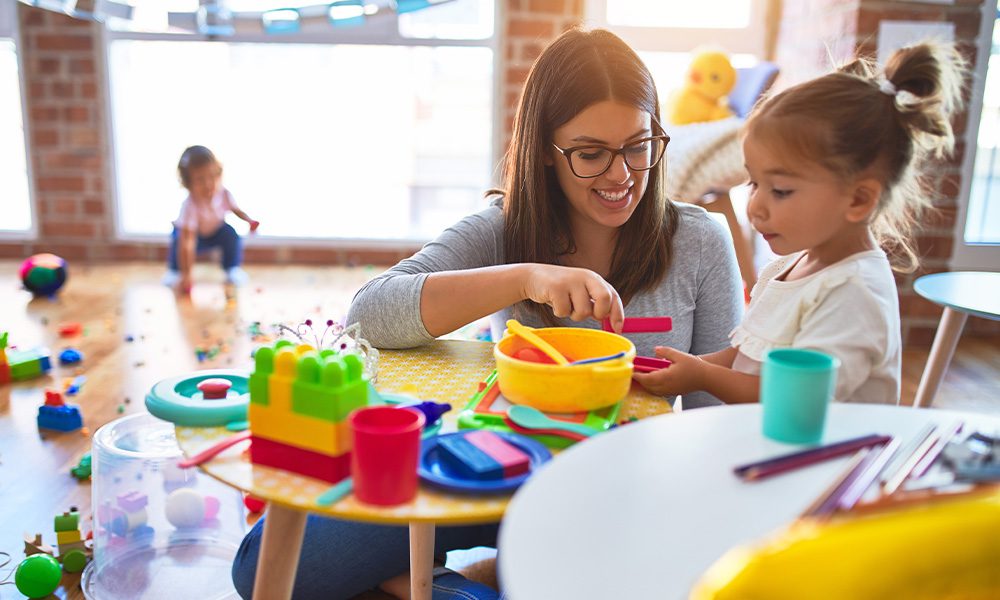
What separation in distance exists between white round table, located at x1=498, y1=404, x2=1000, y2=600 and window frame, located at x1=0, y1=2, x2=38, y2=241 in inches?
150

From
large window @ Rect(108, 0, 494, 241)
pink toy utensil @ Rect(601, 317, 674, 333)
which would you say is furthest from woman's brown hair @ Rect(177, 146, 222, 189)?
pink toy utensil @ Rect(601, 317, 674, 333)

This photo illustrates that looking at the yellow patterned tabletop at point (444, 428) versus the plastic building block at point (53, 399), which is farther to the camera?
the plastic building block at point (53, 399)

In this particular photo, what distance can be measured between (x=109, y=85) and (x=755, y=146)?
11.3ft

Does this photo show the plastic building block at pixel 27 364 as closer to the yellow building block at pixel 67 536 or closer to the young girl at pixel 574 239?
the yellow building block at pixel 67 536

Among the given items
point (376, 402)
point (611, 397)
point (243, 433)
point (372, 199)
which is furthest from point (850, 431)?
point (372, 199)

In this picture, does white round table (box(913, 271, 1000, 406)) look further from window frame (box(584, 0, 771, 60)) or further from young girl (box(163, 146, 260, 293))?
young girl (box(163, 146, 260, 293))

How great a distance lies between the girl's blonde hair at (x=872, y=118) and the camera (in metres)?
0.95

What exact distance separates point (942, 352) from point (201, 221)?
9.19ft

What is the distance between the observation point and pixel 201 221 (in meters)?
3.53

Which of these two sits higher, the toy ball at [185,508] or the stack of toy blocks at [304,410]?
the stack of toy blocks at [304,410]

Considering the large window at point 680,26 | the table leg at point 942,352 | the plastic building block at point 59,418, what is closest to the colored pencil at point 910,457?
the table leg at point 942,352

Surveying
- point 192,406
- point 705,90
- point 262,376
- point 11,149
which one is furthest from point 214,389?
point 11,149

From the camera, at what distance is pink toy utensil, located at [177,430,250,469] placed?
2.33ft

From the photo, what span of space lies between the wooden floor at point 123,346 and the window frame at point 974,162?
28 cm
